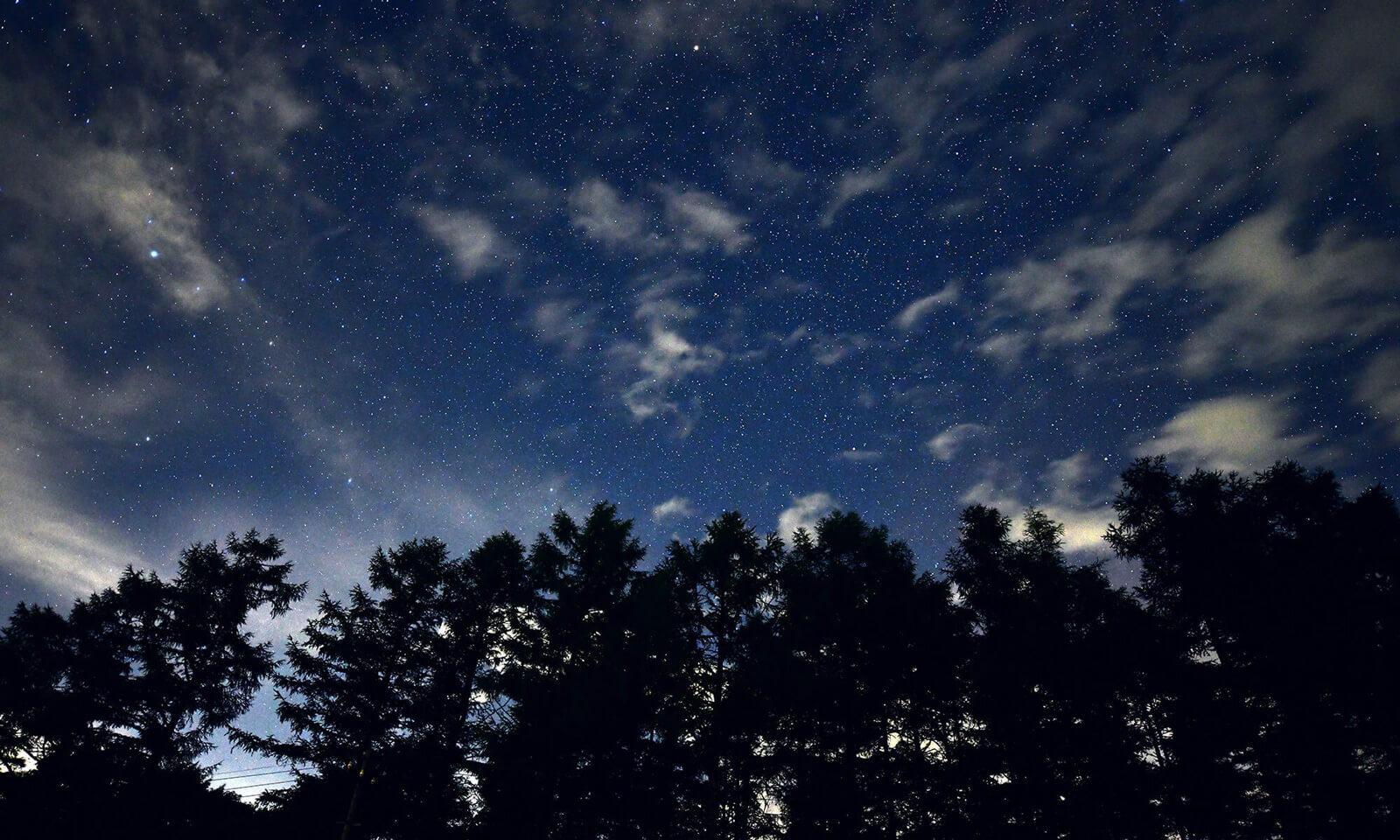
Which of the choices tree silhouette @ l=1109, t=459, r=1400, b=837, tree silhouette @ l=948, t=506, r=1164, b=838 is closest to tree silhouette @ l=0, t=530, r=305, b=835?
tree silhouette @ l=948, t=506, r=1164, b=838

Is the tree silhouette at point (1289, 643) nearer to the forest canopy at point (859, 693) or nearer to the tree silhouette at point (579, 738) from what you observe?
the forest canopy at point (859, 693)

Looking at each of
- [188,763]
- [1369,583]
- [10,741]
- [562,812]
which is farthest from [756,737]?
[10,741]

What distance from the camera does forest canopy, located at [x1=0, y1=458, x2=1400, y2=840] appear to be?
1623cm

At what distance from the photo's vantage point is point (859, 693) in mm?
18281

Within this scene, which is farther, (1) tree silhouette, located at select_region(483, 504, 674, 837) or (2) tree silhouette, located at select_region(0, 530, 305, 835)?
(2) tree silhouette, located at select_region(0, 530, 305, 835)

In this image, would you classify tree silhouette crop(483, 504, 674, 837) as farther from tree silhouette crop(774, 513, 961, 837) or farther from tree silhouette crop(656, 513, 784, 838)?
tree silhouette crop(774, 513, 961, 837)

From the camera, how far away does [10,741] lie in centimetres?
2627

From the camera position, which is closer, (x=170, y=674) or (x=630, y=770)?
(x=630, y=770)

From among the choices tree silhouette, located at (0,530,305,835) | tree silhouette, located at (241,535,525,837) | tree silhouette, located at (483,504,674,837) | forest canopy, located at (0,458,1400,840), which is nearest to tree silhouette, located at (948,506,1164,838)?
forest canopy, located at (0,458,1400,840)

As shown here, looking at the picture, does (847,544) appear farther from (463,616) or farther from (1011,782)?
(463,616)

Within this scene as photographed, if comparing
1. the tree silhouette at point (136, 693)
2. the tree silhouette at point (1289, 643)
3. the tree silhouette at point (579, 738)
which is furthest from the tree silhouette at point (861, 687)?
the tree silhouette at point (136, 693)

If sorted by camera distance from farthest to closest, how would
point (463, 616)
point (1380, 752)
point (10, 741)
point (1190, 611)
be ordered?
point (10, 741) < point (463, 616) < point (1190, 611) < point (1380, 752)

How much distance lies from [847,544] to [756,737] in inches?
304

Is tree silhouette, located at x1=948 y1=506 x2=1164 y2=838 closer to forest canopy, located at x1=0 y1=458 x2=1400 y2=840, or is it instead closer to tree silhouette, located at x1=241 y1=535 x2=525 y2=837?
forest canopy, located at x1=0 y1=458 x2=1400 y2=840
